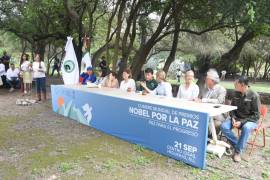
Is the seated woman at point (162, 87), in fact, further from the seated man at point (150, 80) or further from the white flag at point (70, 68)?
the white flag at point (70, 68)

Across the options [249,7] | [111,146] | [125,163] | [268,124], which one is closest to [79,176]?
[125,163]

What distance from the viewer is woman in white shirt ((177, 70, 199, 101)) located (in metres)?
6.50

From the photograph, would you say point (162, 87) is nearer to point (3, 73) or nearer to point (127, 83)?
point (127, 83)

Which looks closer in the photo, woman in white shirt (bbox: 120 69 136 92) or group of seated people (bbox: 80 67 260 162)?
group of seated people (bbox: 80 67 260 162)

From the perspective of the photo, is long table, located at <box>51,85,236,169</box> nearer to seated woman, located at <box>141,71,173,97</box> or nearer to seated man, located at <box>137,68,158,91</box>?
seated woman, located at <box>141,71,173,97</box>

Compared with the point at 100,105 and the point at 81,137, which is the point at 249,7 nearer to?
the point at 100,105

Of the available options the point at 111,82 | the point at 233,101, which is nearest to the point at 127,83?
the point at 111,82

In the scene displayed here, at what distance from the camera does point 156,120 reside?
5.75 meters

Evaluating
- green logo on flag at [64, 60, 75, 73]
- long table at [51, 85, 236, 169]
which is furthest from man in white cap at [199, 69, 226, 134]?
green logo on flag at [64, 60, 75, 73]

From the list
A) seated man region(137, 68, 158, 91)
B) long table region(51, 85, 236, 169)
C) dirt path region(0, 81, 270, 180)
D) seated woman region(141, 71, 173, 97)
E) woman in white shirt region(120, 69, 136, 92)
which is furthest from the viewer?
woman in white shirt region(120, 69, 136, 92)

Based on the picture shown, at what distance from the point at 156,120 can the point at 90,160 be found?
1.25m

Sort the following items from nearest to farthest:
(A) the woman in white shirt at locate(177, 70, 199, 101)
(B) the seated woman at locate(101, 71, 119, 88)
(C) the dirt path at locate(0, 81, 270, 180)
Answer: (C) the dirt path at locate(0, 81, 270, 180) < (A) the woman in white shirt at locate(177, 70, 199, 101) < (B) the seated woman at locate(101, 71, 119, 88)

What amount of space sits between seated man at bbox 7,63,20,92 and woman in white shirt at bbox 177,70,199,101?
9280 mm


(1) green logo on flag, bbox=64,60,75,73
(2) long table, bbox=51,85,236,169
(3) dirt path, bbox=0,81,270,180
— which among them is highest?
(1) green logo on flag, bbox=64,60,75,73
